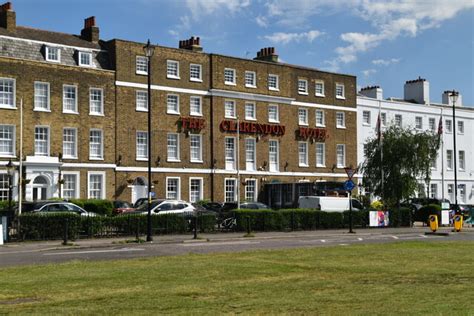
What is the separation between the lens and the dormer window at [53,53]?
48.1 metres

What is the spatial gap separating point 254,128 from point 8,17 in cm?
2108

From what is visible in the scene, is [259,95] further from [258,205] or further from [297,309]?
[297,309]

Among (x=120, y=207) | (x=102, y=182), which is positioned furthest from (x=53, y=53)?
(x=120, y=207)

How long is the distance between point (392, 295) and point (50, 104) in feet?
128

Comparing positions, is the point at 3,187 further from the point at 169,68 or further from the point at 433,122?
the point at 433,122

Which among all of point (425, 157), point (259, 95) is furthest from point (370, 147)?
point (259, 95)

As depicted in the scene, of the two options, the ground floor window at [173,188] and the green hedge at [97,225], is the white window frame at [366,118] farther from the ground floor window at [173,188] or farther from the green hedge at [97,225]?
the green hedge at [97,225]

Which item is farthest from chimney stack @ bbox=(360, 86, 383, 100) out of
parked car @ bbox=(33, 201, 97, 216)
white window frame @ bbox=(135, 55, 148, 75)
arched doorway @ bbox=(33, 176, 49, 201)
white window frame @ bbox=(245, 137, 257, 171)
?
parked car @ bbox=(33, 201, 97, 216)

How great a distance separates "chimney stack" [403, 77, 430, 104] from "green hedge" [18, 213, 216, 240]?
46.5 metres

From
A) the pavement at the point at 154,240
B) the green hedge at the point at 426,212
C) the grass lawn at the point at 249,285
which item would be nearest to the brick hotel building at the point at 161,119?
the green hedge at the point at 426,212

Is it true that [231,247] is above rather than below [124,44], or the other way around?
below

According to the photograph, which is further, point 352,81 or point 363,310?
point 352,81

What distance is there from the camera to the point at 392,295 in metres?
11.9

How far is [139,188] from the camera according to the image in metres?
51.2
